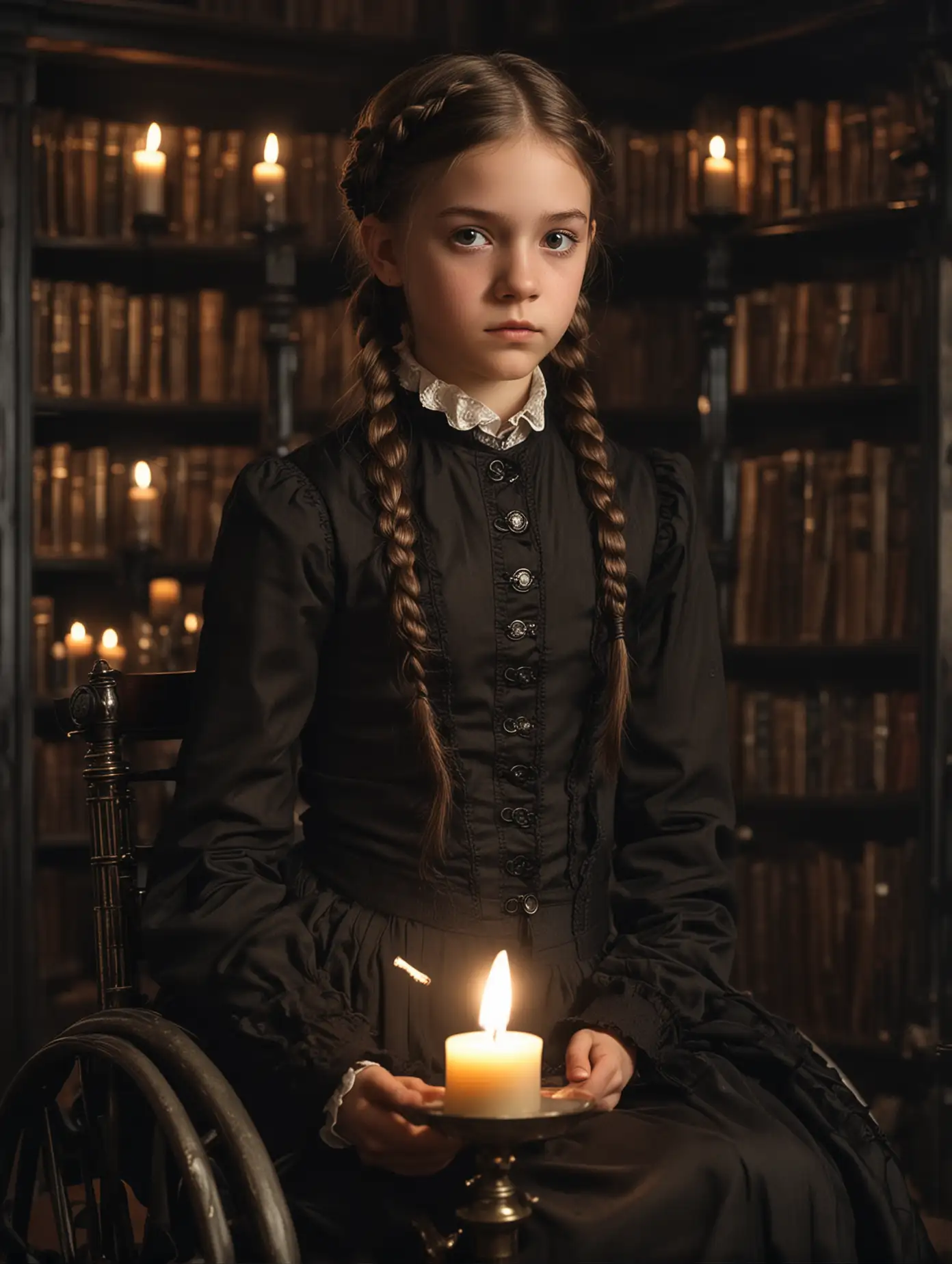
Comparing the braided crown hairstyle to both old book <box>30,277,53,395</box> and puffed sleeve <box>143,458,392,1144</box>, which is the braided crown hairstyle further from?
old book <box>30,277,53,395</box>

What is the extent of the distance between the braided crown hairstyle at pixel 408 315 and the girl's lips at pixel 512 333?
133mm

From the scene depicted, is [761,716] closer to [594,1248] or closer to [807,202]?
[807,202]

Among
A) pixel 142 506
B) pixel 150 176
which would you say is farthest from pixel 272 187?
pixel 142 506

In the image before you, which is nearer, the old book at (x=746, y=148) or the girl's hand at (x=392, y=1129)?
the girl's hand at (x=392, y=1129)

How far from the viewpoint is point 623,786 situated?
1.48 meters

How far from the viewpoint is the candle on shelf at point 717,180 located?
2932 mm

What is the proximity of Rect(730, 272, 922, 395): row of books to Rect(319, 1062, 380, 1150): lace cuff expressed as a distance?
2.29m

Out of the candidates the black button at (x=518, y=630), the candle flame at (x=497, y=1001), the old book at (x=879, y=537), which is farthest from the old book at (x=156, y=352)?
the candle flame at (x=497, y=1001)

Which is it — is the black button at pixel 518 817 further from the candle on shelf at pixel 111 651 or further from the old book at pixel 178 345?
the old book at pixel 178 345

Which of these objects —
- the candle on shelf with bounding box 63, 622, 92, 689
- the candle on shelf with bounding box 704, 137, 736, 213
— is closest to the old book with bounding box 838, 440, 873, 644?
the candle on shelf with bounding box 704, 137, 736, 213

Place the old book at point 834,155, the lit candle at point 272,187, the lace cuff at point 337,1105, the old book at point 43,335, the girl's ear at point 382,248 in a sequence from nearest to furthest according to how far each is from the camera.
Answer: the lace cuff at point 337,1105 → the girl's ear at point 382,248 → the lit candle at point 272,187 → the old book at point 834,155 → the old book at point 43,335

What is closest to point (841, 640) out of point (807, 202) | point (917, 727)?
point (917, 727)

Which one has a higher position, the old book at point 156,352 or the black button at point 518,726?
the old book at point 156,352

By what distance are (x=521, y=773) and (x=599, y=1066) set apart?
277 mm
